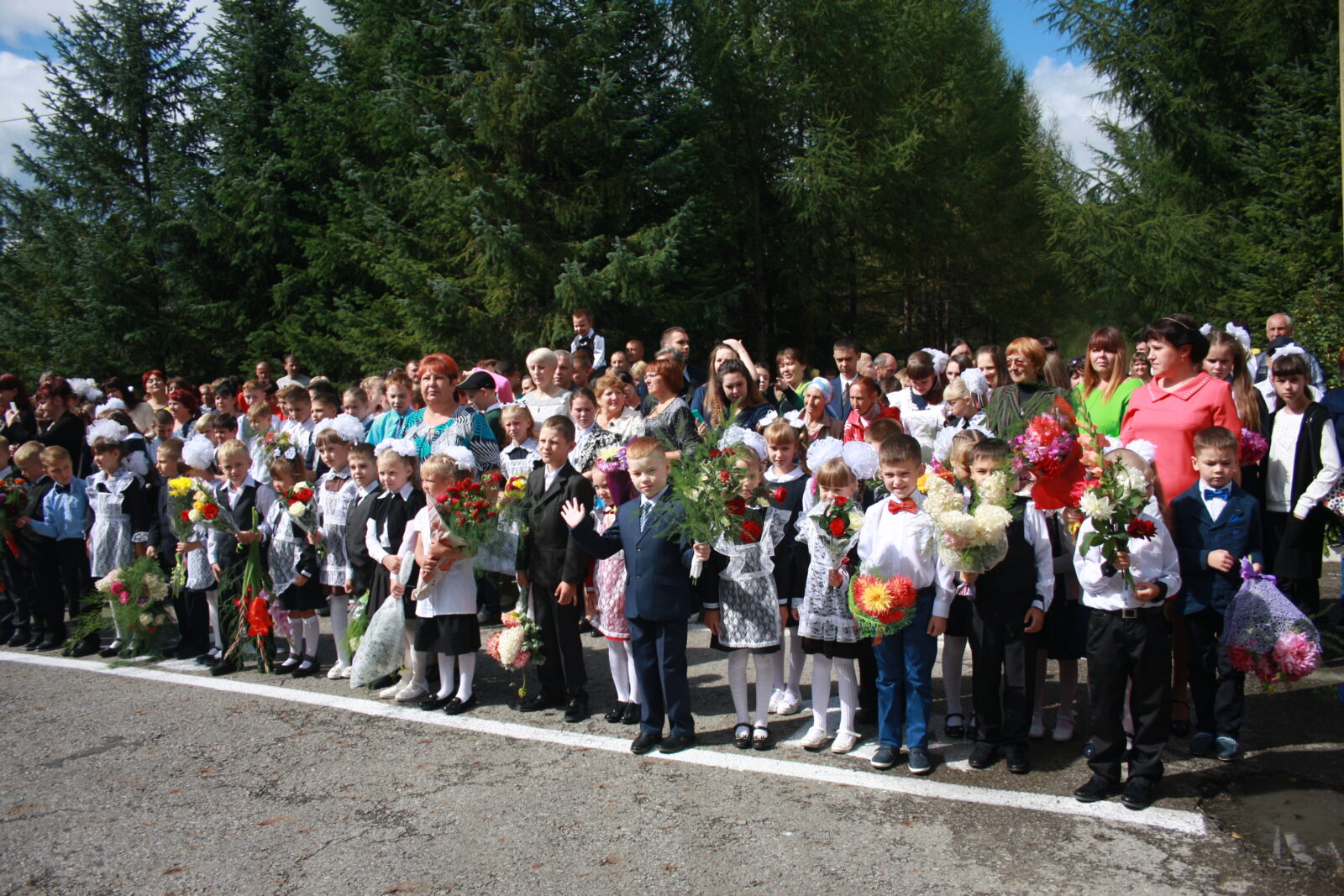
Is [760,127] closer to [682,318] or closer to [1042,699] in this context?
[682,318]

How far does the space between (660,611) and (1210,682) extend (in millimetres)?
2951

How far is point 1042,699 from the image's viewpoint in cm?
566

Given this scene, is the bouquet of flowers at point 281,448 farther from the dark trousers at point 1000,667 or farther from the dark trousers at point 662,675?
the dark trousers at point 1000,667

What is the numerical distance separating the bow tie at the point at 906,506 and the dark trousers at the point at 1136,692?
1.06 meters

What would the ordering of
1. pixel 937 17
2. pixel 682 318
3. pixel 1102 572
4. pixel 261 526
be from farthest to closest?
1. pixel 937 17
2. pixel 682 318
3. pixel 261 526
4. pixel 1102 572

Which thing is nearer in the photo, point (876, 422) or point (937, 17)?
point (876, 422)

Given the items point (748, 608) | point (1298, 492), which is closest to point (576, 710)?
point (748, 608)

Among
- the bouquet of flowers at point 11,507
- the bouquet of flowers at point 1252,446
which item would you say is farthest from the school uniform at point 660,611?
the bouquet of flowers at point 11,507

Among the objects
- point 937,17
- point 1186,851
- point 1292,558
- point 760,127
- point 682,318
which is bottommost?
point 1186,851

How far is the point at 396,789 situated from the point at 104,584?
4.41 meters

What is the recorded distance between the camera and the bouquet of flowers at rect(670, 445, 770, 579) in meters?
5.25

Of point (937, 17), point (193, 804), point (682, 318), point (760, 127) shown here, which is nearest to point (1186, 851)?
point (193, 804)

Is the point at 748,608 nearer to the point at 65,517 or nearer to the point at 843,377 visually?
the point at 843,377

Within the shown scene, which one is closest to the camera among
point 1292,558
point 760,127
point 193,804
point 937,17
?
point 193,804
